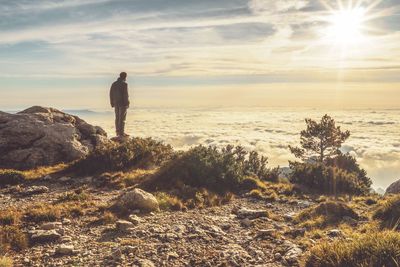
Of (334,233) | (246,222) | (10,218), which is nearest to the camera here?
(10,218)

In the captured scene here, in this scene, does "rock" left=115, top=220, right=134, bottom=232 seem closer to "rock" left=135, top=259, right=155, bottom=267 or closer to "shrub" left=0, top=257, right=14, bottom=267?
"rock" left=135, top=259, right=155, bottom=267

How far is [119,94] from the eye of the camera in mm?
24688

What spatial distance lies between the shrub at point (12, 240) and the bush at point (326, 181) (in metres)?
14.3

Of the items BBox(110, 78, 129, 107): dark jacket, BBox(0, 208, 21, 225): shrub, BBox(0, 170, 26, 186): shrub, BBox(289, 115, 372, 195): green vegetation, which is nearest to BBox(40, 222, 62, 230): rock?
BBox(0, 208, 21, 225): shrub

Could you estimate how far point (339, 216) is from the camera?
497 inches

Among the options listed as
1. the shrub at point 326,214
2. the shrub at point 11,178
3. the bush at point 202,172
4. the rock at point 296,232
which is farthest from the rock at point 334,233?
the shrub at point 11,178

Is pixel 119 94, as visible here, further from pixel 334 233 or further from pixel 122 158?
pixel 334 233

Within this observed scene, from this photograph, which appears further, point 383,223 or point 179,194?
point 179,194

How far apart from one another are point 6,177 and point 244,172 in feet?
35.1

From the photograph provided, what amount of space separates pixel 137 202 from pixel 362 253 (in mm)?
6704

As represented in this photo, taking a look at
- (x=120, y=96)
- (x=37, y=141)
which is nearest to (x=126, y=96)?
(x=120, y=96)

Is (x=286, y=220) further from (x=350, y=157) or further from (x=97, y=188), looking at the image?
(x=350, y=157)

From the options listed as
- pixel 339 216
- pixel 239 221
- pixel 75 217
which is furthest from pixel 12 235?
pixel 339 216

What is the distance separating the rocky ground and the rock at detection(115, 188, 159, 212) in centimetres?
38
